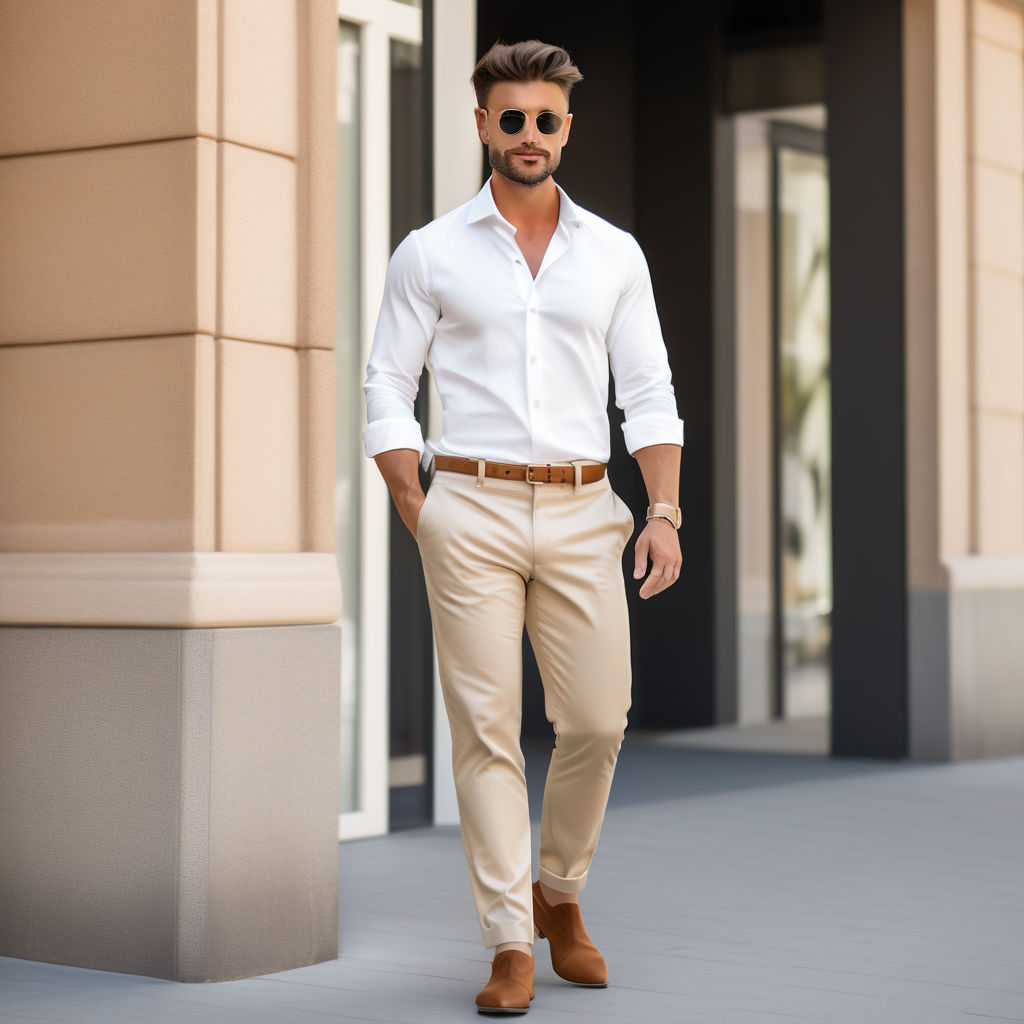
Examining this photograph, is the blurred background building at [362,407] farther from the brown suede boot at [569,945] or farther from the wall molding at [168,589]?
the brown suede boot at [569,945]

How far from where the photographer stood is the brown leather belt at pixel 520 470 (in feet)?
13.9

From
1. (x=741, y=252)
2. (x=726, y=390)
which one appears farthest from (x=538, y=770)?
(x=741, y=252)

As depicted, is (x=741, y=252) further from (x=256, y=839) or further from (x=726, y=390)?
(x=256, y=839)

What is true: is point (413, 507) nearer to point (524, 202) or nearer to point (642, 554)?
point (642, 554)

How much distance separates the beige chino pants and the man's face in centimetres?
71

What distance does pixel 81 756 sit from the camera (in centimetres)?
474

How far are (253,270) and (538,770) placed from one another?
5.05m

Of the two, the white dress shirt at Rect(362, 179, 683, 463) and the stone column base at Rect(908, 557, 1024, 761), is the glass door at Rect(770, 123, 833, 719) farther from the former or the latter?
the white dress shirt at Rect(362, 179, 683, 463)

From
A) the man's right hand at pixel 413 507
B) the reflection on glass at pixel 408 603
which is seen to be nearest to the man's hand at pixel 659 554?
the man's right hand at pixel 413 507

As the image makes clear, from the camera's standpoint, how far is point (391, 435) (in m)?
4.26

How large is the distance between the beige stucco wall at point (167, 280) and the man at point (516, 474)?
21.3 inches

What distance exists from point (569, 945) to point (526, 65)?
2.07 meters

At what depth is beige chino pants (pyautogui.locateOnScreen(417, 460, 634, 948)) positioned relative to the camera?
13.7ft

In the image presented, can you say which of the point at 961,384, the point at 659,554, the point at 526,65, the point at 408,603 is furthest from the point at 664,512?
the point at 961,384
